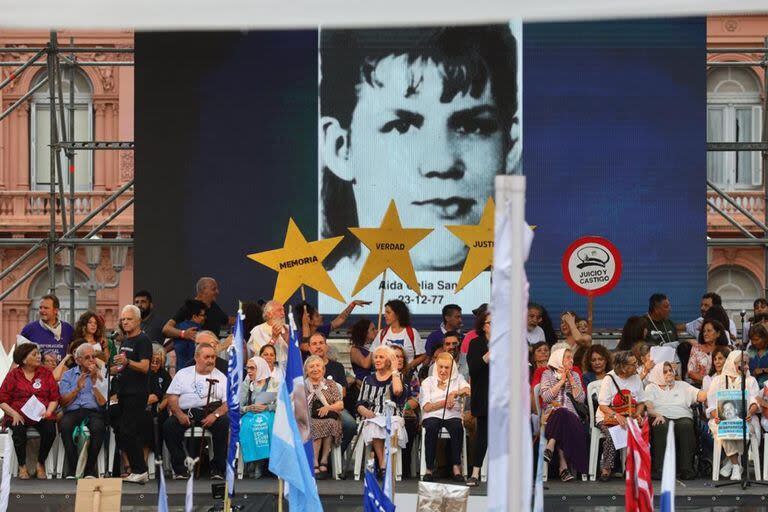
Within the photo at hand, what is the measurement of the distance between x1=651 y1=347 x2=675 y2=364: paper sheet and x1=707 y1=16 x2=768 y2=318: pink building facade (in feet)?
64.4

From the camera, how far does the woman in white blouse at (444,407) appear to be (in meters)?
11.9

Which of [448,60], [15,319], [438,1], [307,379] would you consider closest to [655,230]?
[448,60]

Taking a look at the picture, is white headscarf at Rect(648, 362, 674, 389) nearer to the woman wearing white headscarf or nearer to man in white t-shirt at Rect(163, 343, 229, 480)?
the woman wearing white headscarf

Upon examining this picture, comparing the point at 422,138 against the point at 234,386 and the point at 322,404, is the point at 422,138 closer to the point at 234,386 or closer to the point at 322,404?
the point at 322,404

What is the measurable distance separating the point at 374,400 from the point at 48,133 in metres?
23.5

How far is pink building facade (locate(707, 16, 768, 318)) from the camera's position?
104 ft

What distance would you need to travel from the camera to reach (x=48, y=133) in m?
34.2

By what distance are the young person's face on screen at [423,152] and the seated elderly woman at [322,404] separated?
3.82m

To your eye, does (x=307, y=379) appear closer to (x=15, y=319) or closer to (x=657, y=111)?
(x=657, y=111)

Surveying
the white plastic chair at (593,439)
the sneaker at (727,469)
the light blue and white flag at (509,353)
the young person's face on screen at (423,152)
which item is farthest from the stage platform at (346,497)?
the light blue and white flag at (509,353)

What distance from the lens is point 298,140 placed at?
629 inches

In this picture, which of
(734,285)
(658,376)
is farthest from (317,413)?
(734,285)

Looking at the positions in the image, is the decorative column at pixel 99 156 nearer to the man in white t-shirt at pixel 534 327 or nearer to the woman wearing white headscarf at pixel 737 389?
the man in white t-shirt at pixel 534 327

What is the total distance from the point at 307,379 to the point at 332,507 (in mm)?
1220
